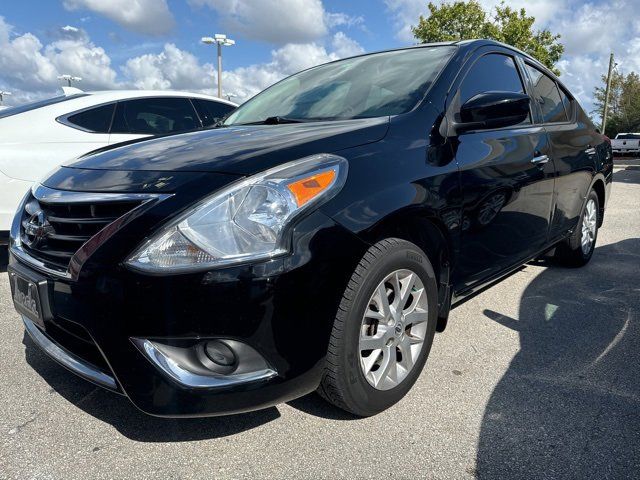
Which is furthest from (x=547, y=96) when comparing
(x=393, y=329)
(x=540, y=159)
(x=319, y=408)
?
(x=319, y=408)

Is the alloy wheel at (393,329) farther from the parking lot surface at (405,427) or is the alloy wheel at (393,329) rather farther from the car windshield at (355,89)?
the car windshield at (355,89)

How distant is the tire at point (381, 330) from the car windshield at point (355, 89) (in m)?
0.78

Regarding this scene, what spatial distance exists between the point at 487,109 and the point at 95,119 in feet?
11.5

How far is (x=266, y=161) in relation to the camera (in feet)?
5.84

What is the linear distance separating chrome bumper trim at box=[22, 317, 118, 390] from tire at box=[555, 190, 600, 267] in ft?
12.0

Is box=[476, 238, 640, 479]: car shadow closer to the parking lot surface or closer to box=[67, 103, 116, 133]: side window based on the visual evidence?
the parking lot surface

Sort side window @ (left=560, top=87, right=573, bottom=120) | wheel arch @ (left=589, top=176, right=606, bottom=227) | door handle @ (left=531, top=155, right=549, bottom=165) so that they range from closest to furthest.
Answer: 1. door handle @ (left=531, top=155, right=549, bottom=165)
2. side window @ (left=560, top=87, right=573, bottom=120)
3. wheel arch @ (left=589, top=176, right=606, bottom=227)

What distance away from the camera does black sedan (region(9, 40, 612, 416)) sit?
5.30ft

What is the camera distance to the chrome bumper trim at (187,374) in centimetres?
164

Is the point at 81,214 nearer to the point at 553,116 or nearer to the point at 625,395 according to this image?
the point at 625,395

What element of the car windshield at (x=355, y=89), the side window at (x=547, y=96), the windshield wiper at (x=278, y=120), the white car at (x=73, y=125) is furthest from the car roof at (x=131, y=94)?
the side window at (x=547, y=96)

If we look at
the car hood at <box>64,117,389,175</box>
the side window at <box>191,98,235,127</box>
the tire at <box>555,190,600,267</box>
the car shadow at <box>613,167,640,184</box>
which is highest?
the side window at <box>191,98,235,127</box>

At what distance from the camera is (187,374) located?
166cm

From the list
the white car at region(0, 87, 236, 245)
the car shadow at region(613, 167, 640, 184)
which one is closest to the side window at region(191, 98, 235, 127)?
the white car at region(0, 87, 236, 245)
